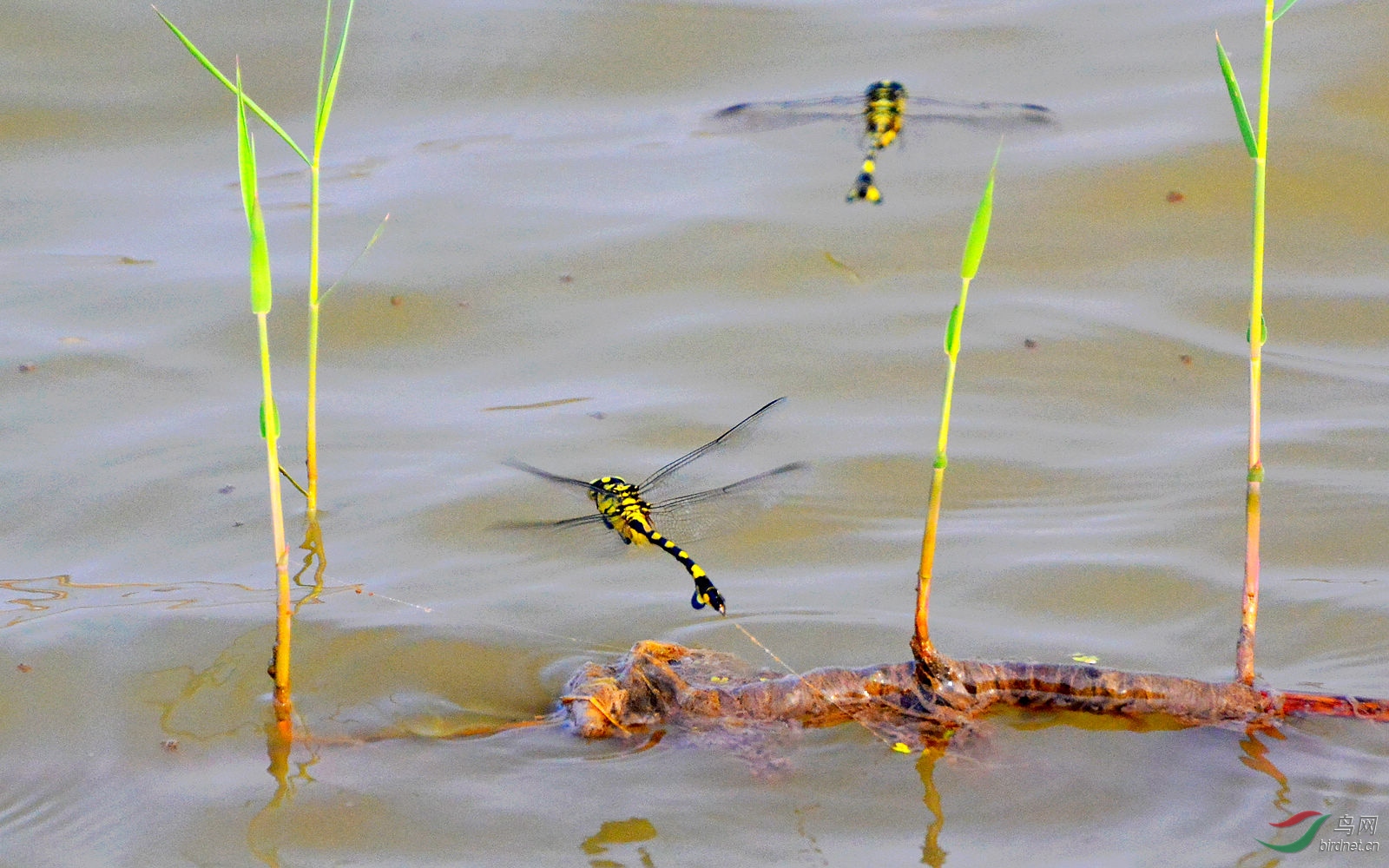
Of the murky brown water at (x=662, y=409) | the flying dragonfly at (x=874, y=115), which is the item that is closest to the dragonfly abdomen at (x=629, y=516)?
the murky brown water at (x=662, y=409)

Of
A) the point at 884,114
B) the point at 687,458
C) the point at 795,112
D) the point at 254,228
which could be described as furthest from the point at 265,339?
the point at 795,112

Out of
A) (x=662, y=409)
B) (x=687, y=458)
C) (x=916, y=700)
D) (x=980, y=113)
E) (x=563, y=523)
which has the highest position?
(x=980, y=113)

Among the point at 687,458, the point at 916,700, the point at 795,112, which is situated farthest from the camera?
the point at 795,112

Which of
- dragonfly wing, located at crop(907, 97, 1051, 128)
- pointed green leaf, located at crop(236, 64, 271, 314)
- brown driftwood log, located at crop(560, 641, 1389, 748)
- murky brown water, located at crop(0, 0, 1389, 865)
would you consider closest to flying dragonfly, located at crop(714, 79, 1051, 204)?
dragonfly wing, located at crop(907, 97, 1051, 128)

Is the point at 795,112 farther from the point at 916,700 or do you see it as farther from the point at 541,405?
the point at 916,700

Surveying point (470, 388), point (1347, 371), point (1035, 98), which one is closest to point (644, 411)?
point (470, 388)
